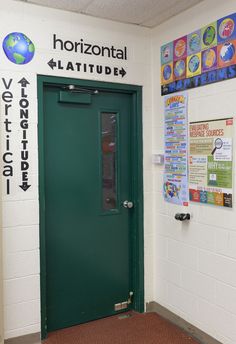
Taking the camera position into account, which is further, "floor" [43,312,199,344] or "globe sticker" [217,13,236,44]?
"floor" [43,312,199,344]

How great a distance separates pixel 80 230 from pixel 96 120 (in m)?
0.98

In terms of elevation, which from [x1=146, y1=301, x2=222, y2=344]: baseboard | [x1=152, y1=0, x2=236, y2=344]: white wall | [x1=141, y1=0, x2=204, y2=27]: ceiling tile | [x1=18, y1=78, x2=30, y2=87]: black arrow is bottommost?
[x1=146, y1=301, x2=222, y2=344]: baseboard

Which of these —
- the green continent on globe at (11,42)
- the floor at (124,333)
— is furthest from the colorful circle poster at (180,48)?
the floor at (124,333)

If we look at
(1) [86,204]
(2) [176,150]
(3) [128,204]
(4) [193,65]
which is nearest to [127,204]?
(3) [128,204]

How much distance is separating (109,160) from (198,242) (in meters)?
1.06

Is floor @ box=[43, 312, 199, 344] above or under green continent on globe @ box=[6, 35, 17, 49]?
under

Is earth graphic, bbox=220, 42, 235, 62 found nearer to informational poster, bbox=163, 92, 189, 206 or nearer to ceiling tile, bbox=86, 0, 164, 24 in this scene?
informational poster, bbox=163, 92, 189, 206

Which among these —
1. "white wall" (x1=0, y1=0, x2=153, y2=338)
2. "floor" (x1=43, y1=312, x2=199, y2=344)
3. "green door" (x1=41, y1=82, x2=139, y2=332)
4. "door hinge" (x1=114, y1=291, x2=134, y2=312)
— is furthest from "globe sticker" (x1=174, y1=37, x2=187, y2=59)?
"floor" (x1=43, y1=312, x2=199, y2=344)

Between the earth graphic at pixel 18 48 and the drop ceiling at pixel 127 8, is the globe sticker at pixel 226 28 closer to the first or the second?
the drop ceiling at pixel 127 8

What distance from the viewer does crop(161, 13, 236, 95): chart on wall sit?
2443 mm

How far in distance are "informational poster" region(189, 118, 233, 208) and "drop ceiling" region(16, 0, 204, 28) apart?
960 mm

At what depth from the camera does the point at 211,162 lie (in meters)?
2.63

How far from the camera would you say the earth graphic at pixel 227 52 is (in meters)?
2.41

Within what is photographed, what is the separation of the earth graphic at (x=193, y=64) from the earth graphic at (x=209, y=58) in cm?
7
